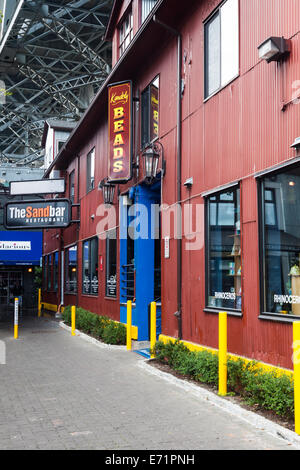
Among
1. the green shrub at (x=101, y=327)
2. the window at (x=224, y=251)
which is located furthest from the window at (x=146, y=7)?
the green shrub at (x=101, y=327)

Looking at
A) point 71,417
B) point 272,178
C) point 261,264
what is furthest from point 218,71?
point 71,417

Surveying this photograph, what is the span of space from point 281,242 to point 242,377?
2.02m

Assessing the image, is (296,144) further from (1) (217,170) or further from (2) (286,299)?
(1) (217,170)

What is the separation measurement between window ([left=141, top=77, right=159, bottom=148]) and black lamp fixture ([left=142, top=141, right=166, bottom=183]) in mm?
664

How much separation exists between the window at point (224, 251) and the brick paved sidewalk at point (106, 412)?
178cm

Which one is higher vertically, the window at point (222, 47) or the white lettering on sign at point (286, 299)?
the window at point (222, 47)

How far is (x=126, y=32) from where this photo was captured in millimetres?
16016

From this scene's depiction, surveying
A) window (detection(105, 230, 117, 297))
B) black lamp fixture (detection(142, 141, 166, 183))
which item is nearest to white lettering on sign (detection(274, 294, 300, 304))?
black lamp fixture (detection(142, 141, 166, 183))

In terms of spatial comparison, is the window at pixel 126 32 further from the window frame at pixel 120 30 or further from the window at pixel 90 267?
the window at pixel 90 267

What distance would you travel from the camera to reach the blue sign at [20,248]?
1273 inches

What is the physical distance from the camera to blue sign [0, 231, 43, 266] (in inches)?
1273

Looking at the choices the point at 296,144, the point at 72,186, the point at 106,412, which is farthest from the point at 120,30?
the point at 106,412

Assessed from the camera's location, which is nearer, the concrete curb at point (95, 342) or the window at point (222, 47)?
the window at point (222, 47)
